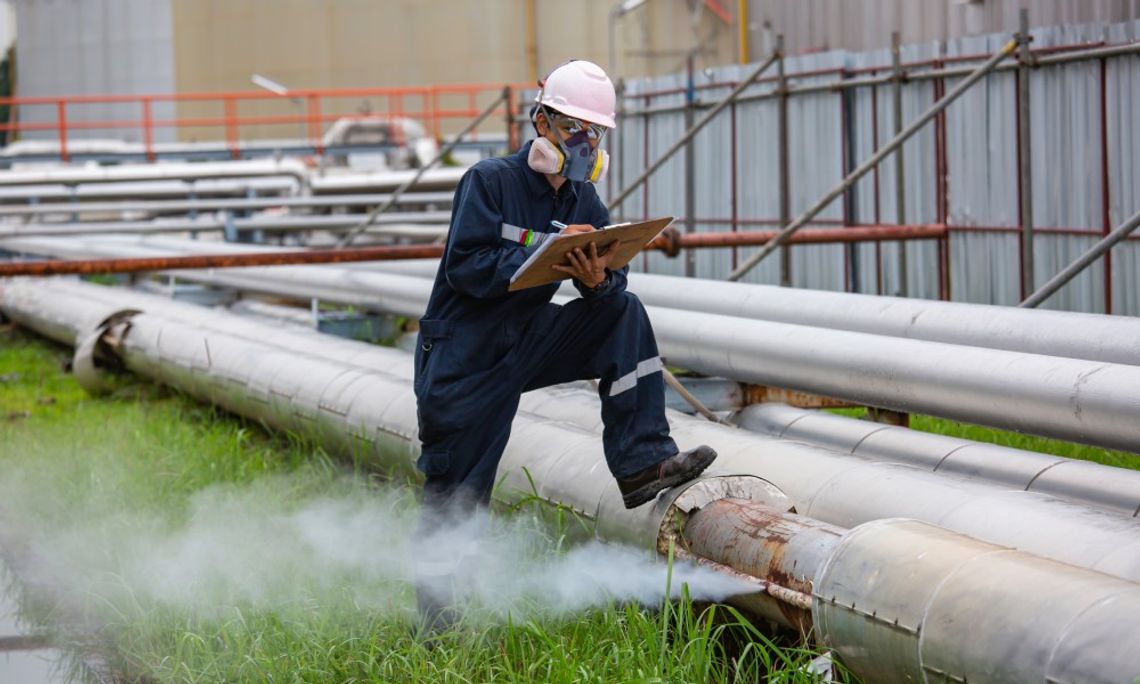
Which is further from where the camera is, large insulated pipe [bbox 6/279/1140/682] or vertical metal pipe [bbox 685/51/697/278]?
vertical metal pipe [bbox 685/51/697/278]

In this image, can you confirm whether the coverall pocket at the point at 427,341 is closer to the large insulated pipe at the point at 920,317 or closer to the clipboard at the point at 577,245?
the clipboard at the point at 577,245

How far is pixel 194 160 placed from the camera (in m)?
23.2

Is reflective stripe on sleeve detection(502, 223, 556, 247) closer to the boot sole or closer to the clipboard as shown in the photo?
the clipboard

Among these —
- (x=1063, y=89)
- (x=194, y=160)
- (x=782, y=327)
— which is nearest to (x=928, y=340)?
(x=782, y=327)

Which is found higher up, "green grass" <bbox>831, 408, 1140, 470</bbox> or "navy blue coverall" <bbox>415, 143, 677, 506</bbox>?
"navy blue coverall" <bbox>415, 143, 677, 506</bbox>

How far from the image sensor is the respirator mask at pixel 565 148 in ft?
15.1

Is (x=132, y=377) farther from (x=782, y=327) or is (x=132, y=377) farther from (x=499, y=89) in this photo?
(x=499, y=89)

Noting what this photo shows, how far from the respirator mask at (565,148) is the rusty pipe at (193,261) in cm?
367

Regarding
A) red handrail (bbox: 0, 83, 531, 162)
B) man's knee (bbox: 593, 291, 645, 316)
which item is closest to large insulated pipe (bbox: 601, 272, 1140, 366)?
man's knee (bbox: 593, 291, 645, 316)

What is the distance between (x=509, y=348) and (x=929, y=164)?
7756 mm

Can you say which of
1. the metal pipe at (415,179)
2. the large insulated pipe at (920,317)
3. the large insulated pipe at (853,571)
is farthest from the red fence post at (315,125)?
the large insulated pipe at (853,571)

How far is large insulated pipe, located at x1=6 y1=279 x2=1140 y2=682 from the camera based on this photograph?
10.3ft

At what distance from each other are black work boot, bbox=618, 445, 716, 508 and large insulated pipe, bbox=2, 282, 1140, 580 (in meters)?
0.17

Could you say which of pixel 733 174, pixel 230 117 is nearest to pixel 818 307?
pixel 733 174
